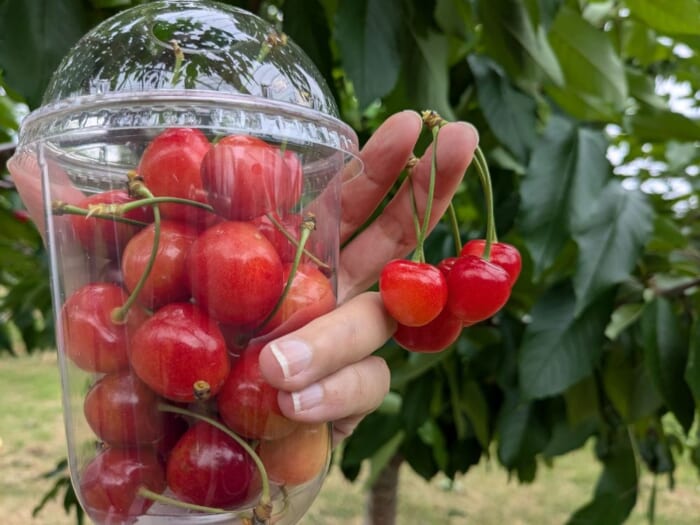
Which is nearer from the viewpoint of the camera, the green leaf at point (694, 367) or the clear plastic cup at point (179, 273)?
the clear plastic cup at point (179, 273)

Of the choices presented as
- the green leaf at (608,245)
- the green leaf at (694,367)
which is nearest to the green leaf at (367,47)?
the green leaf at (608,245)

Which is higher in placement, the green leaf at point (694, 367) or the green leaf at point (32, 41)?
the green leaf at point (32, 41)

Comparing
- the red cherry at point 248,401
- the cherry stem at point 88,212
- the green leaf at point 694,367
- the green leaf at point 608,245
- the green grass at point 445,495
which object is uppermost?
the cherry stem at point 88,212

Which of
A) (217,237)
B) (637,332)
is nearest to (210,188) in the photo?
(217,237)

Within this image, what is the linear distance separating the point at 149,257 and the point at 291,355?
0.33ft

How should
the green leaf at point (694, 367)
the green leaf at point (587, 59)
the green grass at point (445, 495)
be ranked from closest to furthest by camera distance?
the green leaf at point (694, 367)
the green leaf at point (587, 59)
the green grass at point (445, 495)

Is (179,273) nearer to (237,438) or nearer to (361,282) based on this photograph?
(237,438)

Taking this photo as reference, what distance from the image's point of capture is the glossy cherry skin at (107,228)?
1.47 feet

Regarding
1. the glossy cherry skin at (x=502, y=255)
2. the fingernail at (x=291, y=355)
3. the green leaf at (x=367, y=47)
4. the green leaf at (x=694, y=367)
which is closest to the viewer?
the fingernail at (x=291, y=355)

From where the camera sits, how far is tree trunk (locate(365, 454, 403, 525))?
5.18 feet

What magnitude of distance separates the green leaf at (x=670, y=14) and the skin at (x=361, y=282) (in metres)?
0.46

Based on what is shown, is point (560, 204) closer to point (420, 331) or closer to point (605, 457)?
point (420, 331)

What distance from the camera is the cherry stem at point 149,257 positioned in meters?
0.43

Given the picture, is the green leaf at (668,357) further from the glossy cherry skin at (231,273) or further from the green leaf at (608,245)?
the glossy cherry skin at (231,273)
